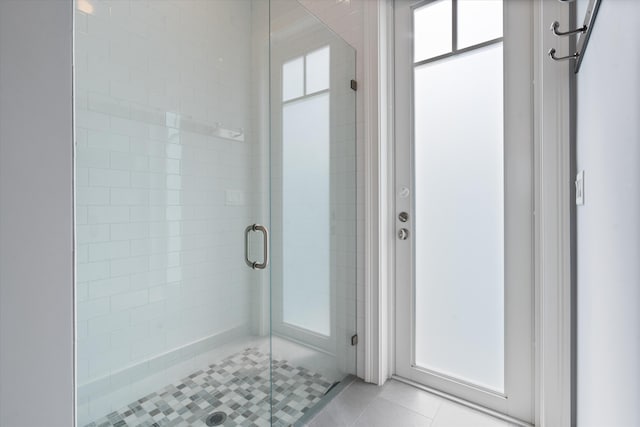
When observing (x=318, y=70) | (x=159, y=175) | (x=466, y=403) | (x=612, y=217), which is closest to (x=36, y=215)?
(x=612, y=217)

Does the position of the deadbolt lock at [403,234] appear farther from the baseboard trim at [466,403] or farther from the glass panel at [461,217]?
the baseboard trim at [466,403]

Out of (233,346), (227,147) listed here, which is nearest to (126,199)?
(227,147)

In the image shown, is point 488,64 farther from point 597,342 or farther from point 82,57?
point 82,57

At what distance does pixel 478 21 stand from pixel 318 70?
805 mm

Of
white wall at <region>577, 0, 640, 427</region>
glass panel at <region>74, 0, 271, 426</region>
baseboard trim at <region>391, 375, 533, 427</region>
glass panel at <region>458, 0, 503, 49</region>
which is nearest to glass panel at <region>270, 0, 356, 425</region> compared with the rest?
glass panel at <region>74, 0, 271, 426</region>

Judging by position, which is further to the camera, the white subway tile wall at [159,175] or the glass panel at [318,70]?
the glass panel at [318,70]

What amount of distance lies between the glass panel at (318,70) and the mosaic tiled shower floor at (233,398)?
1.40 metres

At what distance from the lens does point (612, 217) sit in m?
0.62

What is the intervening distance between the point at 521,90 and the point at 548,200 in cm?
51

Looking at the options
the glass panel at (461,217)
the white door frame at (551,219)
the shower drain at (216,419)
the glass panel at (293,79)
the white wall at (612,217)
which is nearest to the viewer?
the white wall at (612,217)

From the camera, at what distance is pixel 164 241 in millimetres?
1639

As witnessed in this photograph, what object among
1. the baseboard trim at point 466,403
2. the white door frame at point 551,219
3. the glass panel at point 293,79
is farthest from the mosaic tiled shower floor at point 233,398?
the glass panel at point 293,79

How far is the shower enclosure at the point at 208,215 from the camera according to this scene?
4.50 ft

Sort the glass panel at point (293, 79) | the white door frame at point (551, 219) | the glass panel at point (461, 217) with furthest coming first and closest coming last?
the glass panel at point (293, 79) → the glass panel at point (461, 217) → the white door frame at point (551, 219)
